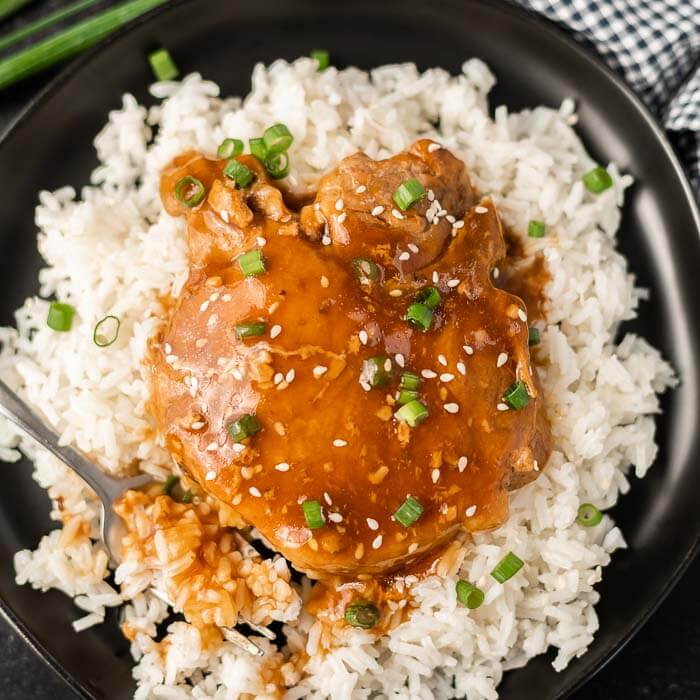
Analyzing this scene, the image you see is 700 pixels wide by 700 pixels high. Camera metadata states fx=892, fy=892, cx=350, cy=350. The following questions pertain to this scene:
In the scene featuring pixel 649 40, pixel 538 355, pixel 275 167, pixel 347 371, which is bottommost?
pixel 538 355

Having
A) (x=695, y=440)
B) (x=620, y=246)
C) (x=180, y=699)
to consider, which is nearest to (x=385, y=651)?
(x=180, y=699)

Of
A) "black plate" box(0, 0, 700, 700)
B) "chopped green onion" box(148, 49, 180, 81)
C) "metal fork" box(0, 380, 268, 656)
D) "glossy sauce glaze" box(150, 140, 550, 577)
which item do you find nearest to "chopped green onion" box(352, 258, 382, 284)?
"glossy sauce glaze" box(150, 140, 550, 577)

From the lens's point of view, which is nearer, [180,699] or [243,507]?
[243,507]

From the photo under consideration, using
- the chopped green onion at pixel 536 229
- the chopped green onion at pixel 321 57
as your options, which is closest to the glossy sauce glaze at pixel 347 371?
the chopped green onion at pixel 536 229

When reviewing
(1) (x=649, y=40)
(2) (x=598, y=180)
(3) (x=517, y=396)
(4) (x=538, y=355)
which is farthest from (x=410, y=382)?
(1) (x=649, y=40)

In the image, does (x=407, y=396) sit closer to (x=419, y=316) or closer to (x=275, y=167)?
(x=419, y=316)

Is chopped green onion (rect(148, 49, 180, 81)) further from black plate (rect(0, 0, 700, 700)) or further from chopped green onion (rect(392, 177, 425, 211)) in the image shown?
chopped green onion (rect(392, 177, 425, 211))

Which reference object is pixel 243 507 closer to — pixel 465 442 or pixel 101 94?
pixel 465 442
